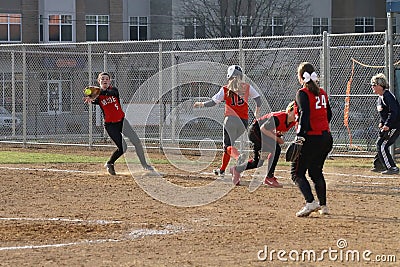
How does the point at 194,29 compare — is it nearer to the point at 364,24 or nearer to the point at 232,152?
the point at 364,24

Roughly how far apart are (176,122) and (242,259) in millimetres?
15042

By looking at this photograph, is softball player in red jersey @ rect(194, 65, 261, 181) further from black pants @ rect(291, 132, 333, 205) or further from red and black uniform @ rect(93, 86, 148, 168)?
black pants @ rect(291, 132, 333, 205)

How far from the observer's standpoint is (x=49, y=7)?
5084cm

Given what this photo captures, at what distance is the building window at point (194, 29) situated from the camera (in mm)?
49594

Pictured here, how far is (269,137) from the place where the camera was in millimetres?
13031

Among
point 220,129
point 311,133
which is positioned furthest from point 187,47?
point 311,133

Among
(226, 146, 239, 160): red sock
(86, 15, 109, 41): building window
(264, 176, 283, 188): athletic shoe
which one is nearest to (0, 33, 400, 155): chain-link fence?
(226, 146, 239, 160): red sock

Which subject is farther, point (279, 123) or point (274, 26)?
point (274, 26)

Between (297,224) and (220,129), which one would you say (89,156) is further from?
(297,224)

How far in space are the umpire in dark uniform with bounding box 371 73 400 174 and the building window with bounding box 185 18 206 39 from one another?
33.6m

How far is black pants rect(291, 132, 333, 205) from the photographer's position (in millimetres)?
10617

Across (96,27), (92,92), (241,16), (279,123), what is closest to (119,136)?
(92,92)

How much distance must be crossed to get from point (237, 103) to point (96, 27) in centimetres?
3940

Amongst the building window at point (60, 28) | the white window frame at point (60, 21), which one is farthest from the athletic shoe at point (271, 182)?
the building window at point (60, 28)
